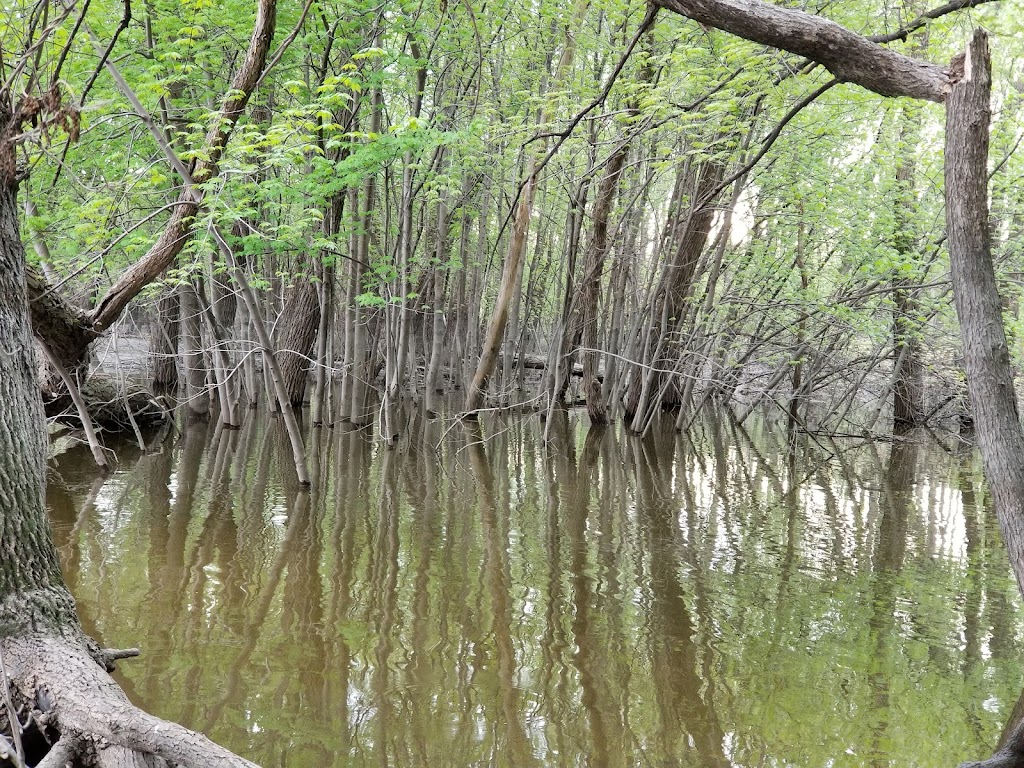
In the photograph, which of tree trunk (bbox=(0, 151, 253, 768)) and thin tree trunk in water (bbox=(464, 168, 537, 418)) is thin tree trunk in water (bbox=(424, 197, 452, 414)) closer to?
thin tree trunk in water (bbox=(464, 168, 537, 418))

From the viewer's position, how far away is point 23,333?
3279 mm

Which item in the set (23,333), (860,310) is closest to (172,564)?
(23,333)

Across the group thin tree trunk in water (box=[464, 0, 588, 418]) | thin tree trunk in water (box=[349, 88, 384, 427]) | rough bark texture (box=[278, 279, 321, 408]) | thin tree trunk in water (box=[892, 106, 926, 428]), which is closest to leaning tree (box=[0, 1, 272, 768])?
thin tree trunk in water (box=[349, 88, 384, 427])

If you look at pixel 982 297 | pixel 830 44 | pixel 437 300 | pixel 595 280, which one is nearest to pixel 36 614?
pixel 982 297

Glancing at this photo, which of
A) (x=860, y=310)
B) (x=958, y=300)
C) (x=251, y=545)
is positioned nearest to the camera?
(x=958, y=300)

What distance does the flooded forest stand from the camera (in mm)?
3174

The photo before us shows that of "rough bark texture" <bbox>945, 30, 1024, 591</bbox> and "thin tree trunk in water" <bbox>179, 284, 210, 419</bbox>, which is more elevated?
"rough bark texture" <bbox>945, 30, 1024, 591</bbox>

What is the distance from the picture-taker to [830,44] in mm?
3137

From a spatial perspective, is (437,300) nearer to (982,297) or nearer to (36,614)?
(36,614)

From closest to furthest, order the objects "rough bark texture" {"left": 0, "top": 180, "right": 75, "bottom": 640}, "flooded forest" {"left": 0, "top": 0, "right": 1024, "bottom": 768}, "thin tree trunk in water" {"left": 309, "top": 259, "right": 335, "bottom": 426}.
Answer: "rough bark texture" {"left": 0, "top": 180, "right": 75, "bottom": 640} < "flooded forest" {"left": 0, "top": 0, "right": 1024, "bottom": 768} < "thin tree trunk in water" {"left": 309, "top": 259, "right": 335, "bottom": 426}

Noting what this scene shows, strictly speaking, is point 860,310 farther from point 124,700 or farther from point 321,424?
point 124,700

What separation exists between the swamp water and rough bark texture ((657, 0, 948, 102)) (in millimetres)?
2755

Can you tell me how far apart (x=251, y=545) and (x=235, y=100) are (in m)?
3.61

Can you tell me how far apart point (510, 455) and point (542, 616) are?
22.5ft
